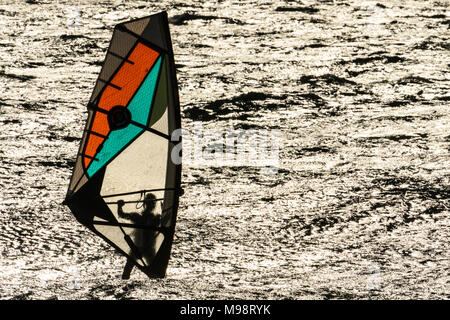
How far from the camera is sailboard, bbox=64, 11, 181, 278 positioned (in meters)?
4.16

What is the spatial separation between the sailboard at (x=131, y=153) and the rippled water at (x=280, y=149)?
47.5 inches

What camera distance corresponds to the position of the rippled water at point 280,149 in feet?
18.4

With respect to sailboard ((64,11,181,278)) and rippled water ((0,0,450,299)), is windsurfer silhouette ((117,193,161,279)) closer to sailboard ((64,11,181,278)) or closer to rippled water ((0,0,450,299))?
sailboard ((64,11,181,278))

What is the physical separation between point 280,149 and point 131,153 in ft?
8.42

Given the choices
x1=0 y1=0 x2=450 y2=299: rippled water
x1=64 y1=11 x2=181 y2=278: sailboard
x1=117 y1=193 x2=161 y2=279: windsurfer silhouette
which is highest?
x1=64 y1=11 x2=181 y2=278: sailboard

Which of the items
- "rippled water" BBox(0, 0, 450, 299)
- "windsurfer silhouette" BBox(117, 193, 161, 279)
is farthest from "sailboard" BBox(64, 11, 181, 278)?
"rippled water" BBox(0, 0, 450, 299)

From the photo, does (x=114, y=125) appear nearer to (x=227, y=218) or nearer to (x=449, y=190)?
(x=227, y=218)

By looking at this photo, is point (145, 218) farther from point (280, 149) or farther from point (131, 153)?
point (280, 149)

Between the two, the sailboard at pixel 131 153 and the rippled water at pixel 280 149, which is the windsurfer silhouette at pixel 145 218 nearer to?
the sailboard at pixel 131 153

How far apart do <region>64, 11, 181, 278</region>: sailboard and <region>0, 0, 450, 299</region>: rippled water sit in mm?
1208

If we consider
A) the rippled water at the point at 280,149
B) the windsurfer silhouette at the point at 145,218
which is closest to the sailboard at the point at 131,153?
the windsurfer silhouette at the point at 145,218

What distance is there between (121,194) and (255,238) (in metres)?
1.83

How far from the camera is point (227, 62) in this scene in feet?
24.3

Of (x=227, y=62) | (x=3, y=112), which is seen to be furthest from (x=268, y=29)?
(x=3, y=112)
